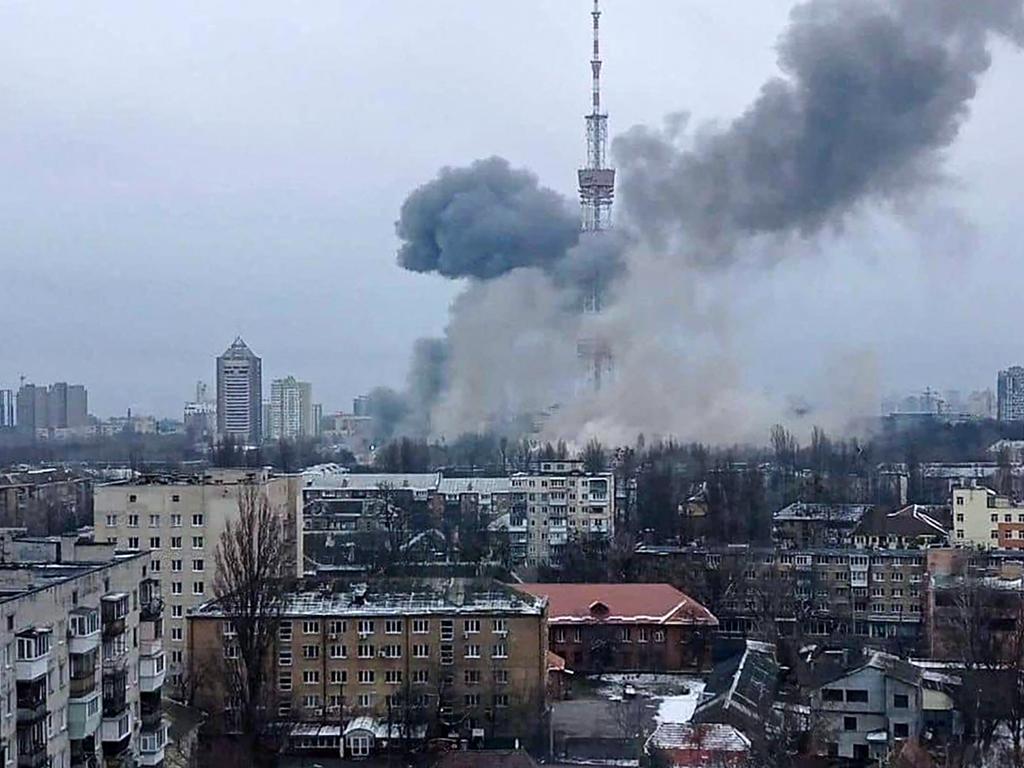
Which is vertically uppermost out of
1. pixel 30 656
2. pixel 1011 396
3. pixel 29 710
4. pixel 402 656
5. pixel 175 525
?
pixel 1011 396

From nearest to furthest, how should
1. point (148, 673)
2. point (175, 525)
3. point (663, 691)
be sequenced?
point (148, 673) < point (663, 691) < point (175, 525)

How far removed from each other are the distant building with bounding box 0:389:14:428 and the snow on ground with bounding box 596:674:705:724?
59.4m

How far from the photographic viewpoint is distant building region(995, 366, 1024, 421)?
65.4 meters

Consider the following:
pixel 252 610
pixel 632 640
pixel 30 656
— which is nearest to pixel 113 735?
pixel 30 656

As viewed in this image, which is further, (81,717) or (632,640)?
(632,640)

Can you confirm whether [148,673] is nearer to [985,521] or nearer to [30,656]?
[30,656]

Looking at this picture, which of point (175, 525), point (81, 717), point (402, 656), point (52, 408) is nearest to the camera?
point (81, 717)

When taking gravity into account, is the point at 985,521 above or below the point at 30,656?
below

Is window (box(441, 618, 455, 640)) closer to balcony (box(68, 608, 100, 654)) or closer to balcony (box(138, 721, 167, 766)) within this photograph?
balcony (box(138, 721, 167, 766))

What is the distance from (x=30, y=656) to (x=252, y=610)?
337 centimetres

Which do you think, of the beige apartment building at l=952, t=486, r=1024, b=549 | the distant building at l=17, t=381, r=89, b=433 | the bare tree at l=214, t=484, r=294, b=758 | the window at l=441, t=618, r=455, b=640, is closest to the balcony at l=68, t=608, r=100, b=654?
the bare tree at l=214, t=484, r=294, b=758

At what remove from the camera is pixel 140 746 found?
882cm

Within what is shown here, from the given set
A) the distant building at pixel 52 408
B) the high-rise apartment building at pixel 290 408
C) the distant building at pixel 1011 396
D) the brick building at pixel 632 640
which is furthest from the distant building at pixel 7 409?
the brick building at pixel 632 640

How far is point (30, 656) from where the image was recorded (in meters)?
7.42
